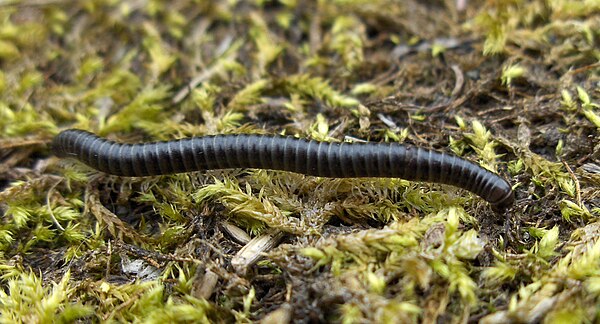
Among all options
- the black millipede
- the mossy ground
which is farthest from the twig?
the black millipede

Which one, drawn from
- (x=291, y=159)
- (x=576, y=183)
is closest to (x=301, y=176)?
(x=291, y=159)

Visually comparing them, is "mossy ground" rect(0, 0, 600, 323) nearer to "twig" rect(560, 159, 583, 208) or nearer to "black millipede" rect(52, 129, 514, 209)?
"twig" rect(560, 159, 583, 208)

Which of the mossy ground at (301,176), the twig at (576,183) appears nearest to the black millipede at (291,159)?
the mossy ground at (301,176)

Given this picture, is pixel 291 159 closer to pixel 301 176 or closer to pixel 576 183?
pixel 301 176

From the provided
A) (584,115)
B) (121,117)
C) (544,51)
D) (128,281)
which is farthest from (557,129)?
(121,117)

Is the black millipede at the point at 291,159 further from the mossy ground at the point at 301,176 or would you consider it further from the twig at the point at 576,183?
the twig at the point at 576,183
